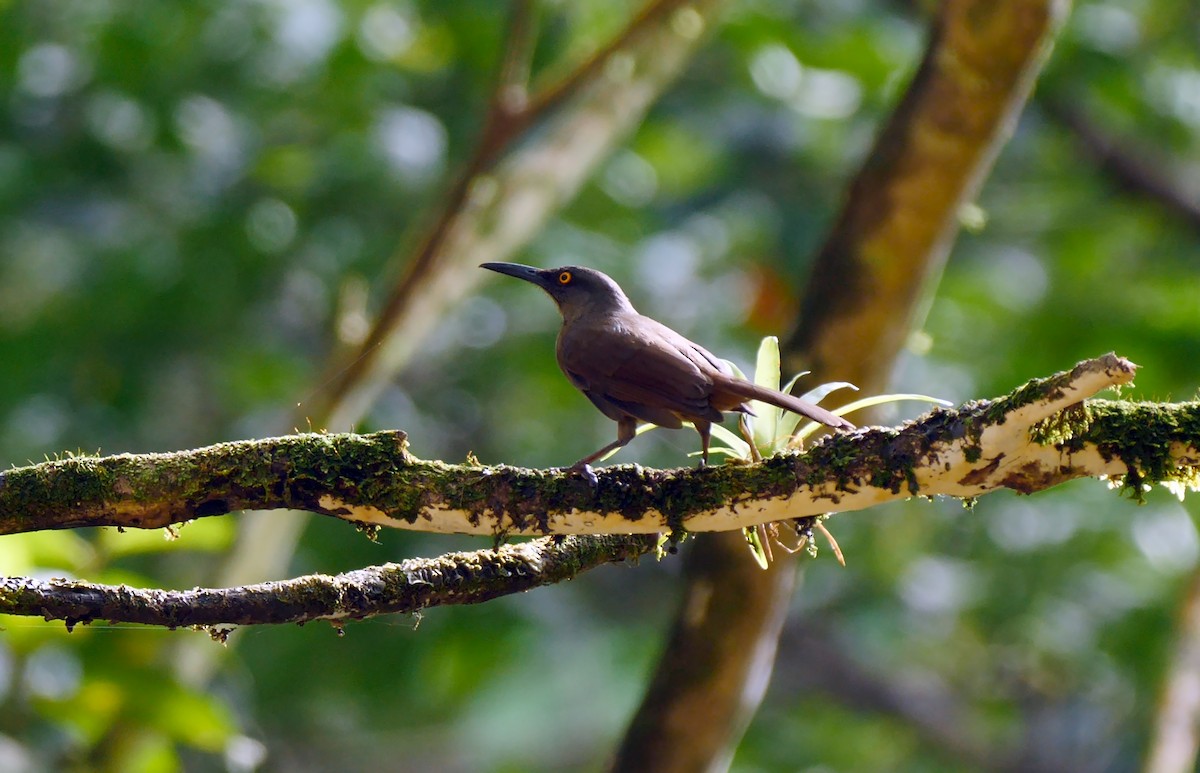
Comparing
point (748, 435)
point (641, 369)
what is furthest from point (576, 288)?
point (748, 435)

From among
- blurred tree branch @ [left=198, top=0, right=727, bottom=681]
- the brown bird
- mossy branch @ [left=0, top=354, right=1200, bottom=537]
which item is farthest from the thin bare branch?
blurred tree branch @ [left=198, top=0, right=727, bottom=681]

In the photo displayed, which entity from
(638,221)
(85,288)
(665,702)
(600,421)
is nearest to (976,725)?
(600,421)

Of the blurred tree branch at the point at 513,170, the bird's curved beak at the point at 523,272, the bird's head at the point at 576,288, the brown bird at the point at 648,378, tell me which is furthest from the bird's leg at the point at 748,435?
the blurred tree branch at the point at 513,170

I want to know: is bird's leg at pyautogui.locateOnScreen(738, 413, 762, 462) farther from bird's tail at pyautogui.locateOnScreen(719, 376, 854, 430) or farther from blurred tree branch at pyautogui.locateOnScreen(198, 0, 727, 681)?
blurred tree branch at pyautogui.locateOnScreen(198, 0, 727, 681)

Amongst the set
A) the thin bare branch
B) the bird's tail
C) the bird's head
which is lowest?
the thin bare branch

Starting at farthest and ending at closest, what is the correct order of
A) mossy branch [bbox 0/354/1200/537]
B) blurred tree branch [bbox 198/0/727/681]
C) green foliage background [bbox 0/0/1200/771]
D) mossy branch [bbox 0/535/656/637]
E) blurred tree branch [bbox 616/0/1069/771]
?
green foliage background [bbox 0/0/1200/771] < blurred tree branch [bbox 198/0/727/681] < blurred tree branch [bbox 616/0/1069/771] < mossy branch [bbox 0/354/1200/537] < mossy branch [bbox 0/535/656/637]

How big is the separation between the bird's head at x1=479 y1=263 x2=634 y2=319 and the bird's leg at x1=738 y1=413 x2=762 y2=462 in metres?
0.66

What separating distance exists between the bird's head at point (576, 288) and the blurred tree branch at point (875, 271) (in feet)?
4.19

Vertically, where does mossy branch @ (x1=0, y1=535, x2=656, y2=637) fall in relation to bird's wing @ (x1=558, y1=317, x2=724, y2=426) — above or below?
below

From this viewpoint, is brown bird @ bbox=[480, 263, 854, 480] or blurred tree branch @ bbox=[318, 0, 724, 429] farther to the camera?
blurred tree branch @ bbox=[318, 0, 724, 429]

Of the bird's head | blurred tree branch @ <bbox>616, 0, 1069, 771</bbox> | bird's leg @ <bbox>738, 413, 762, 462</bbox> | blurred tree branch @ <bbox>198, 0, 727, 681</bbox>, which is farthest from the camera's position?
blurred tree branch @ <bbox>198, 0, 727, 681</bbox>

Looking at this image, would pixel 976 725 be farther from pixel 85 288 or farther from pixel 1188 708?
pixel 85 288

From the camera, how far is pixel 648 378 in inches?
117

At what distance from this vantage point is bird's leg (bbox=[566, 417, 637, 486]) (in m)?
2.48
